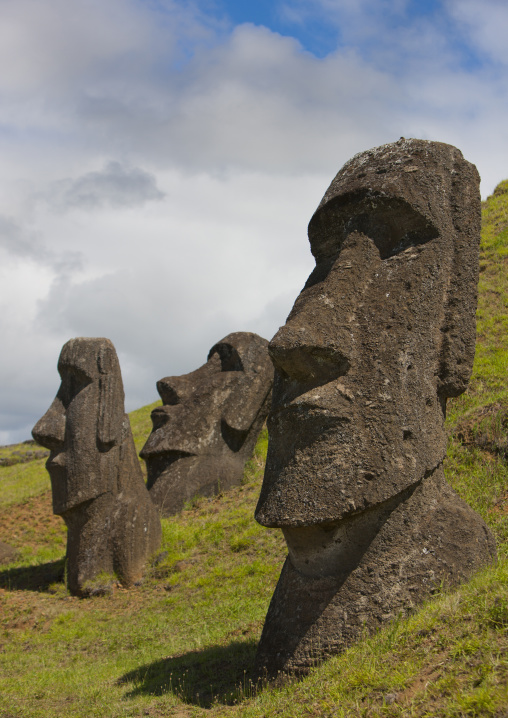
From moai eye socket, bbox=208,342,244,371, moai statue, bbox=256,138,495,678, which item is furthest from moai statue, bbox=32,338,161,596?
moai statue, bbox=256,138,495,678

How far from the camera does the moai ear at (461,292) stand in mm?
5246

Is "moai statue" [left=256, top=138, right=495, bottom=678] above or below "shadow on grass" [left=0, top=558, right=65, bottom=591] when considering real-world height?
above

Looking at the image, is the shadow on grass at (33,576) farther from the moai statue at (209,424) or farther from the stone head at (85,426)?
the moai statue at (209,424)

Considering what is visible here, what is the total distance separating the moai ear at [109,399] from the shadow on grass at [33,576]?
2300mm

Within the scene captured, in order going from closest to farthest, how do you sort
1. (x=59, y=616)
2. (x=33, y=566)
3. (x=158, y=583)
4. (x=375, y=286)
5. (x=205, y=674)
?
(x=375, y=286)
(x=205, y=674)
(x=59, y=616)
(x=158, y=583)
(x=33, y=566)

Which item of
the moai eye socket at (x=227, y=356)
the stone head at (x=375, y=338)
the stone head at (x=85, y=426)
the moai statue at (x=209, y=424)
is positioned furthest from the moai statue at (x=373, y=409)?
the moai eye socket at (x=227, y=356)

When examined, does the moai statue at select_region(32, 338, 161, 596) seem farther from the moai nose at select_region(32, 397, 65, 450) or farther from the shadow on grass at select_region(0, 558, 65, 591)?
the shadow on grass at select_region(0, 558, 65, 591)

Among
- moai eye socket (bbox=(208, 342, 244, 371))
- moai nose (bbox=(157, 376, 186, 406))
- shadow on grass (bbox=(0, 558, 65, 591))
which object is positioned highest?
moai eye socket (bbox=(208, 342, 244, 371))

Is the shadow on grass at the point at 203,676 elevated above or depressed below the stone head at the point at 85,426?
below

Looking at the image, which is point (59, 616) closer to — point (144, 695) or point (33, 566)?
point (33, 566)

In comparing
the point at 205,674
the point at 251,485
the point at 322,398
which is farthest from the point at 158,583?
the point at 322,398

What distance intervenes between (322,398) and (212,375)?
937cm

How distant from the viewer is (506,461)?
27.0 ft

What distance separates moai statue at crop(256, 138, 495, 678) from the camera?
15.0 ft
